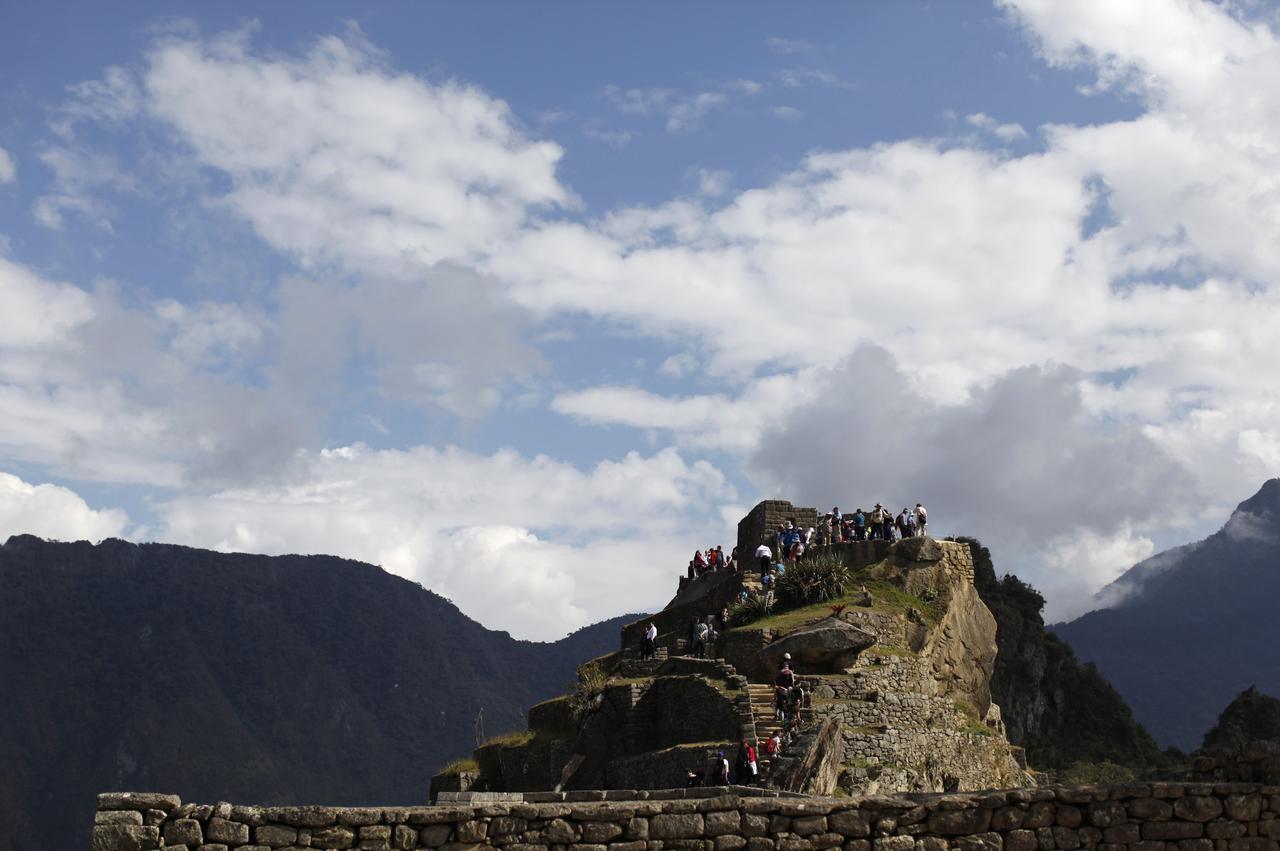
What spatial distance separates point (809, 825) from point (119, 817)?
4.95m

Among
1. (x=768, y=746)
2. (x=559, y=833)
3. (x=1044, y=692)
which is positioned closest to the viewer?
(x=559, y=833)

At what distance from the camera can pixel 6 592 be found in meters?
108

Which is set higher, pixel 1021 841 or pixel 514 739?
pixel 514 739

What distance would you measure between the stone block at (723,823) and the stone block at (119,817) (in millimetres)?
4095

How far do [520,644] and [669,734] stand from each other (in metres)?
94.1

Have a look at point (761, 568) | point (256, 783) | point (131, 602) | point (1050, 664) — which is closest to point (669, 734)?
point (761, 568)

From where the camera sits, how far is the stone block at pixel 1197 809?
10391 mm

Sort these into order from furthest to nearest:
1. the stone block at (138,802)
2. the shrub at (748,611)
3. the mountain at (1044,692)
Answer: the mountain at (1044,692) → the shrub at (748,611) → the stone block at (138,802)

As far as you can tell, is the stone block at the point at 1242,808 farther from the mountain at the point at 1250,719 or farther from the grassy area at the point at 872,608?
the mountain at the point at 1250,719

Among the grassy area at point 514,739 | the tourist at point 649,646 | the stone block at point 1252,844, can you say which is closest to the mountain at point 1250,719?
the tourist at point 649,646

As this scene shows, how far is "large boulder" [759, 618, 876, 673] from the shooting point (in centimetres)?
2838

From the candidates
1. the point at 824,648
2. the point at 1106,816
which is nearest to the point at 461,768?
the point at 824,648

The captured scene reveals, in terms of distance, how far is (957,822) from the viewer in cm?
1027

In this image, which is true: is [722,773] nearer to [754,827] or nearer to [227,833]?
[754,827]
